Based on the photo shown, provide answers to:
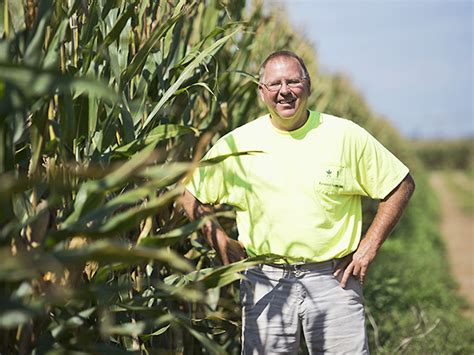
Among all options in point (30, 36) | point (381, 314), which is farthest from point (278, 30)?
point (30, 36)

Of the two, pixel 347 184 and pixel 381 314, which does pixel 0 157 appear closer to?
pixel 347 184

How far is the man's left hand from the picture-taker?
129 inches

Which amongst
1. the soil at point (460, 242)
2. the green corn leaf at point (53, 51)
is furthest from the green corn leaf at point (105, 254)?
the soil at point (460, 242)

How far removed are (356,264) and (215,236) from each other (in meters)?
0.56

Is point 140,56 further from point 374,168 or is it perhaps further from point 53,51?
point 374,168

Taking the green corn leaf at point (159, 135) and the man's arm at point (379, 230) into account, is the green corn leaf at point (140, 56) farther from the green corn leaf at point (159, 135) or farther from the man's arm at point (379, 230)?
the man's arm at point (379, 230)

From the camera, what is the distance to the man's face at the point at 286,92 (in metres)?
3.24

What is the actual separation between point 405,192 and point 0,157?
1942mm

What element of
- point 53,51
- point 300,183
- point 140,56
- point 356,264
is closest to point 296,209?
point 300,183

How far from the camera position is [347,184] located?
3.27 m

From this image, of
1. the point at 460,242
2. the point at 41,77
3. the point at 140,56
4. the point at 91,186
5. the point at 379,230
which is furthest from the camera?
the point at 460,242

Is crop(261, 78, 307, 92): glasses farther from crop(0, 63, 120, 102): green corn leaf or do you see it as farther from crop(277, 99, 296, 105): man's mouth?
crop(0, 63, 120, 102): green corn leaf

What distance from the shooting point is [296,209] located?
10.6 ft

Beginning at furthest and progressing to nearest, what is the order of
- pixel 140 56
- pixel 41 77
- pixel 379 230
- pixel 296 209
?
1. pixel 379 230
2. pixel 296 209
3. pixel 140 56
4. pixel 41 77
